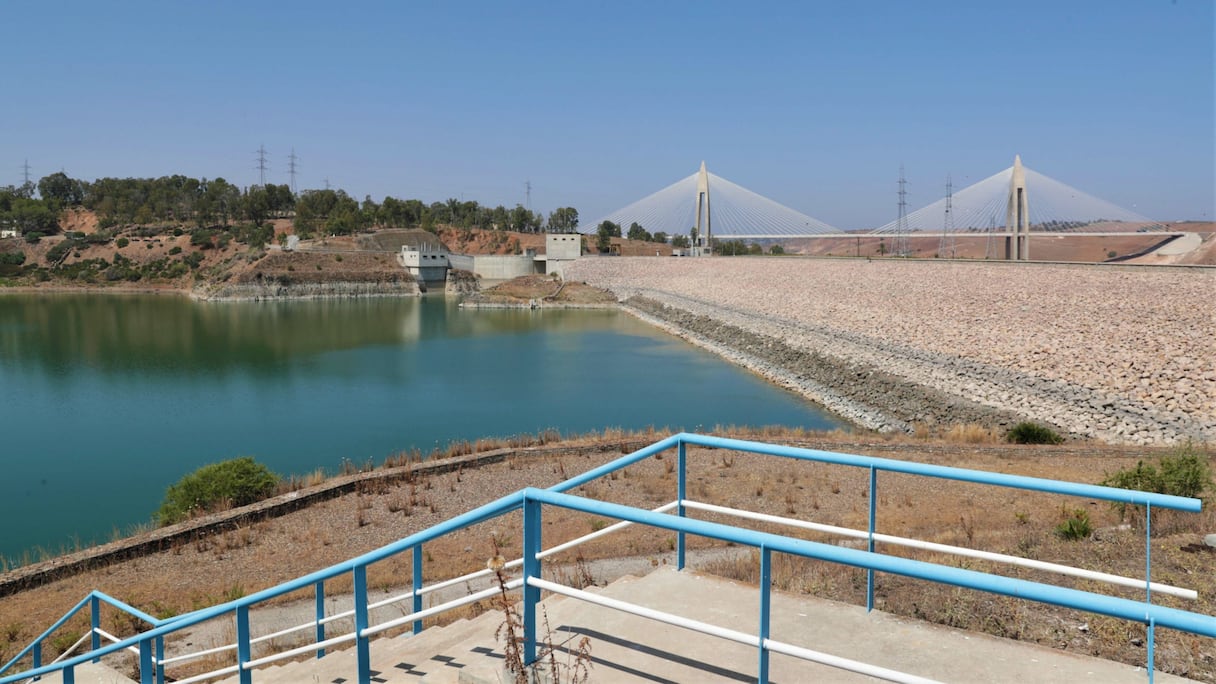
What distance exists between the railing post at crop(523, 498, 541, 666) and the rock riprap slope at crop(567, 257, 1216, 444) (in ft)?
56.9

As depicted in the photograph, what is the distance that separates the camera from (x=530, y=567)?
3.54m

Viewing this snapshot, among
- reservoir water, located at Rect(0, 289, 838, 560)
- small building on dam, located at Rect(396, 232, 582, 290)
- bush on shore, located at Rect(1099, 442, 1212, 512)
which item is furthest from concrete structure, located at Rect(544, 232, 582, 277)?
bush on shore, located at Rect(1099, 442, 1212, 512)

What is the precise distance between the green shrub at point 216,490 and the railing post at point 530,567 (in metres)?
11.0

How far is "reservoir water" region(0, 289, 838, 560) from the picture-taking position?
719 inches

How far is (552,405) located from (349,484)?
44.7 feet

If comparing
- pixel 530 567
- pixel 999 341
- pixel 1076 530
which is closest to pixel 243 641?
pixel 530 567

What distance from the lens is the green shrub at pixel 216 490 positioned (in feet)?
43.4

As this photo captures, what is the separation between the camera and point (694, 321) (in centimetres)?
4862

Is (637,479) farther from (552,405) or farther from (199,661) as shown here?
(552,405)

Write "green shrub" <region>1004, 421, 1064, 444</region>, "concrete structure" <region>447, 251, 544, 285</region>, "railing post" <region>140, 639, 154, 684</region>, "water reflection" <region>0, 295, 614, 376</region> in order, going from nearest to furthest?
"railing post" <region>140, 639, 154, 684</region> → "green shrub" <region>1004, 421, 1064, 444</region> → "water reflection" <region>0, 295, 614, 376</region> → "concrete structure" <region>447, 251, 544, 285</region>

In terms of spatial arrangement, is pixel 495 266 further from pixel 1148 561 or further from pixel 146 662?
pixel 1148 561

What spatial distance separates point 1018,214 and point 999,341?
128ft

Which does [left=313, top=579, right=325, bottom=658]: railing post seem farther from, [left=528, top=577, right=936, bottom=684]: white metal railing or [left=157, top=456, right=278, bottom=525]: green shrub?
[left=157, top=456, right=278, bottom=525]: green shrub

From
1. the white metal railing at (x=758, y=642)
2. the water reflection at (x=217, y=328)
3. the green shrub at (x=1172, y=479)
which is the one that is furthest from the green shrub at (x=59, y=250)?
the white metal railing at (x=758, y=642)
